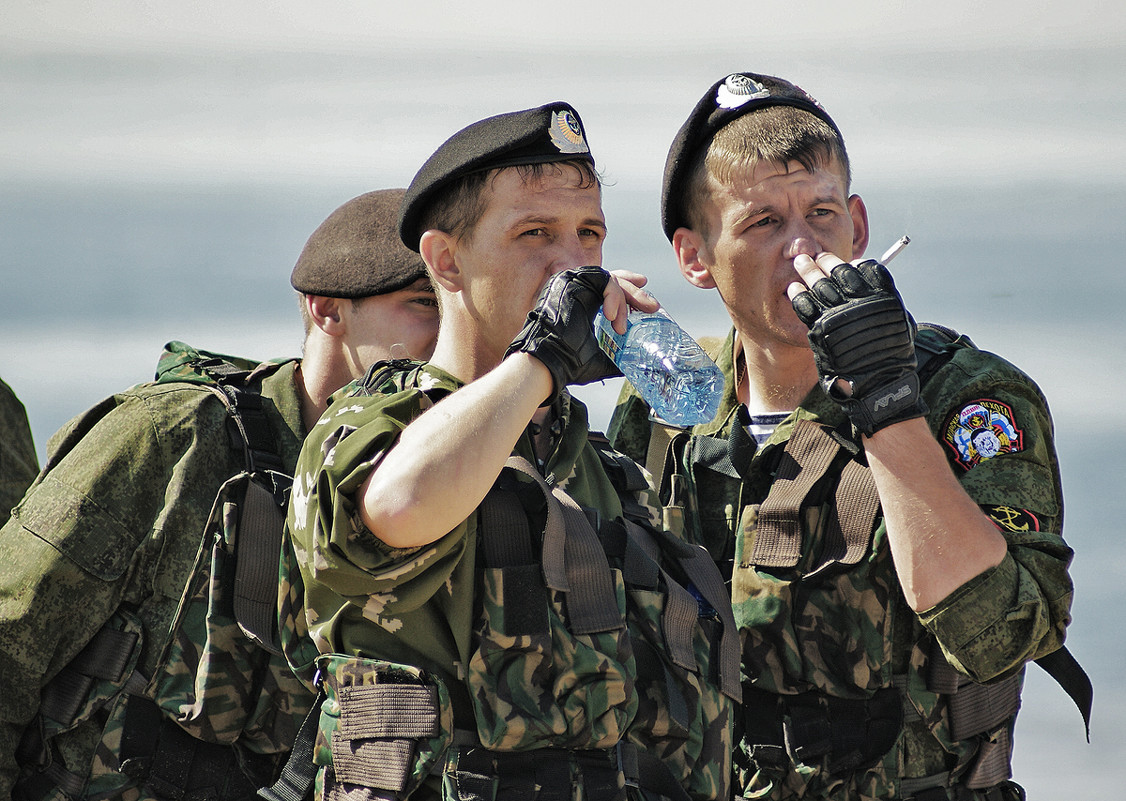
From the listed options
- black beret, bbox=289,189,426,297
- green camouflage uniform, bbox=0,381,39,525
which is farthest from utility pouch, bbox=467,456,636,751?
green camouflage uniform, bbox=0,381,39,525

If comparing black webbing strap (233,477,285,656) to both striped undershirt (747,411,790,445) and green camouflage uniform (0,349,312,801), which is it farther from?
striped undershirt (747,411,790,445)

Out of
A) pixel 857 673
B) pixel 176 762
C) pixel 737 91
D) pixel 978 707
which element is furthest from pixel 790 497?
pixel 176 762

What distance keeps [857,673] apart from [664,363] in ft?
3.54

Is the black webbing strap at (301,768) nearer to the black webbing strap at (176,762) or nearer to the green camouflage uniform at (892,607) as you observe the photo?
the black webbing strap at (176,762)

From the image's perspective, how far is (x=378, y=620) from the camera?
2.52m

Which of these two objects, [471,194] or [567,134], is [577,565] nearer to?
[471,194]

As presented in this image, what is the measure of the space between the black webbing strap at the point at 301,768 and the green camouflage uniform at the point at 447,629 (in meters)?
0.16

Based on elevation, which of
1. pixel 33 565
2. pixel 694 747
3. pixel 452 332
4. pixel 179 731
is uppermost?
pixel 452 332

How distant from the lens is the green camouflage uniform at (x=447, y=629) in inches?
96.4

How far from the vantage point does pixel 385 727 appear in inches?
98.0

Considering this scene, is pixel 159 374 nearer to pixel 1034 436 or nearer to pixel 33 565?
pixel 33 565

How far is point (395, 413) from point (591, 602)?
577 millimetres

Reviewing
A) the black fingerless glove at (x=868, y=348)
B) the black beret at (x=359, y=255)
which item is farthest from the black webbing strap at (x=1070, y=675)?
the black beret at (x=359, y=255)

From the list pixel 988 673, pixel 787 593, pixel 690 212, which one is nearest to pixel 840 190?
pixel 690 212
